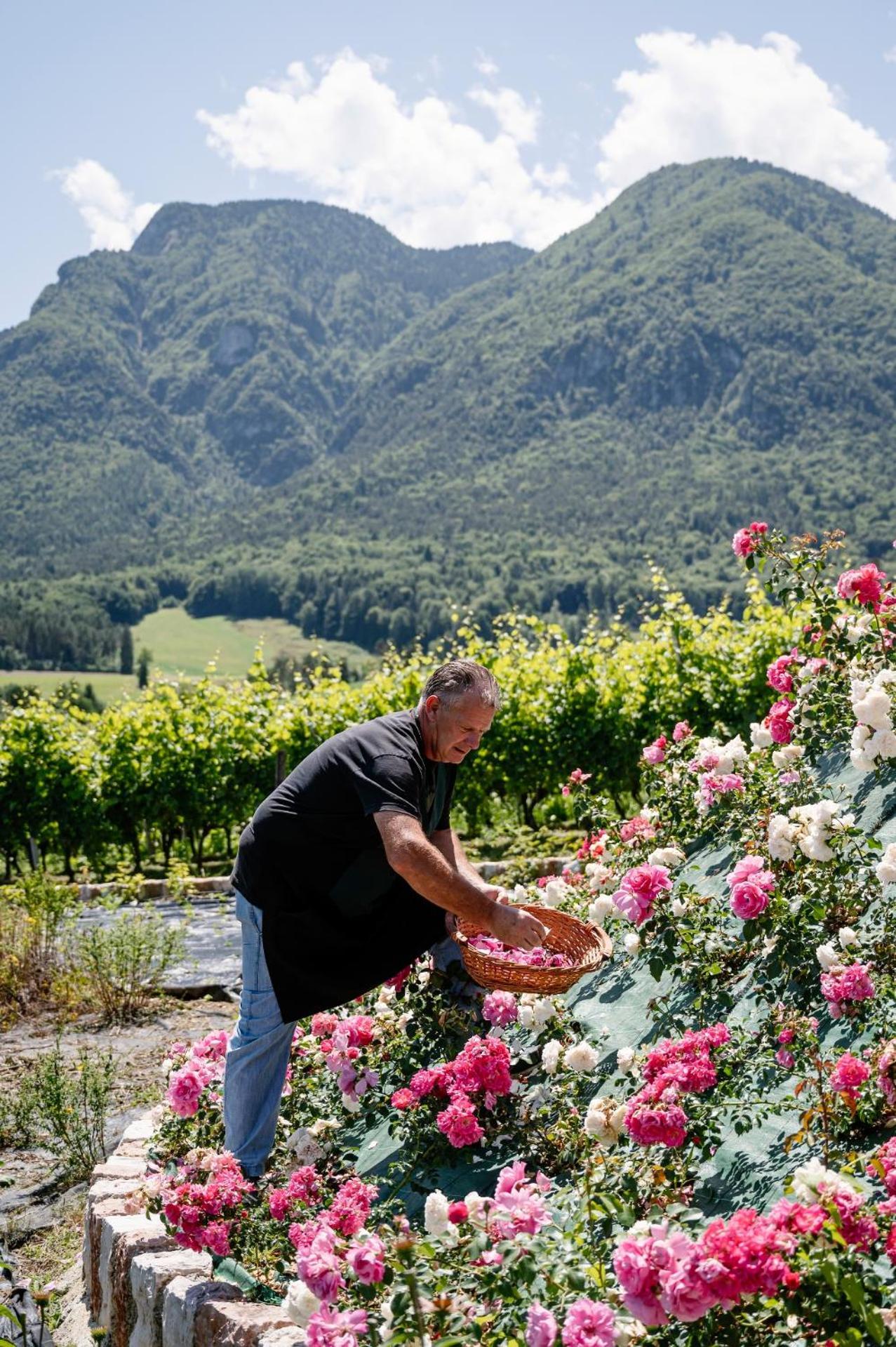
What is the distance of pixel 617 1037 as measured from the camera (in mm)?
3713

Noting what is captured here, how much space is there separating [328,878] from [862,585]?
2.27m

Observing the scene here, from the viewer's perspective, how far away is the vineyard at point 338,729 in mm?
10508

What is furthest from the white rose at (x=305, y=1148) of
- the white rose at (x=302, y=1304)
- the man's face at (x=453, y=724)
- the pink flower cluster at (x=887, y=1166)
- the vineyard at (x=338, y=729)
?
the vineyard at (x=338, y=729)

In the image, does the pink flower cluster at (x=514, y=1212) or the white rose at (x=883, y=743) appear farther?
the white rose at (x=883, y=743)

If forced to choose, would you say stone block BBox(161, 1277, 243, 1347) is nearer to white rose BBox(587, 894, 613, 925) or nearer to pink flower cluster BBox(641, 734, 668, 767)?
white rose BBox(587, 894, 613, 925)

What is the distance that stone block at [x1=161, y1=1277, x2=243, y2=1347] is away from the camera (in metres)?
3.06

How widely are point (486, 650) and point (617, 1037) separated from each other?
26.0ft

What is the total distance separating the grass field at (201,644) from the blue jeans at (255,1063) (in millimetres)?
74922

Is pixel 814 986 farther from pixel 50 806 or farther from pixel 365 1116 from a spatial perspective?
pixel 50 806

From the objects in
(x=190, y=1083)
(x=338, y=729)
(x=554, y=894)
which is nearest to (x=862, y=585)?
(x=554, y=894)

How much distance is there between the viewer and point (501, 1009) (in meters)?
3.70

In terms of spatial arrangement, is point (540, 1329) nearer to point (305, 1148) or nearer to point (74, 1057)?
point (305, 1148)

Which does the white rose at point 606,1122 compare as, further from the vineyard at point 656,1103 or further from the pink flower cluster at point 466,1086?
the pink flower cluster at point 466,1086

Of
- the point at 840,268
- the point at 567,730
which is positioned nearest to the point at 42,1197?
the point at 567,730
